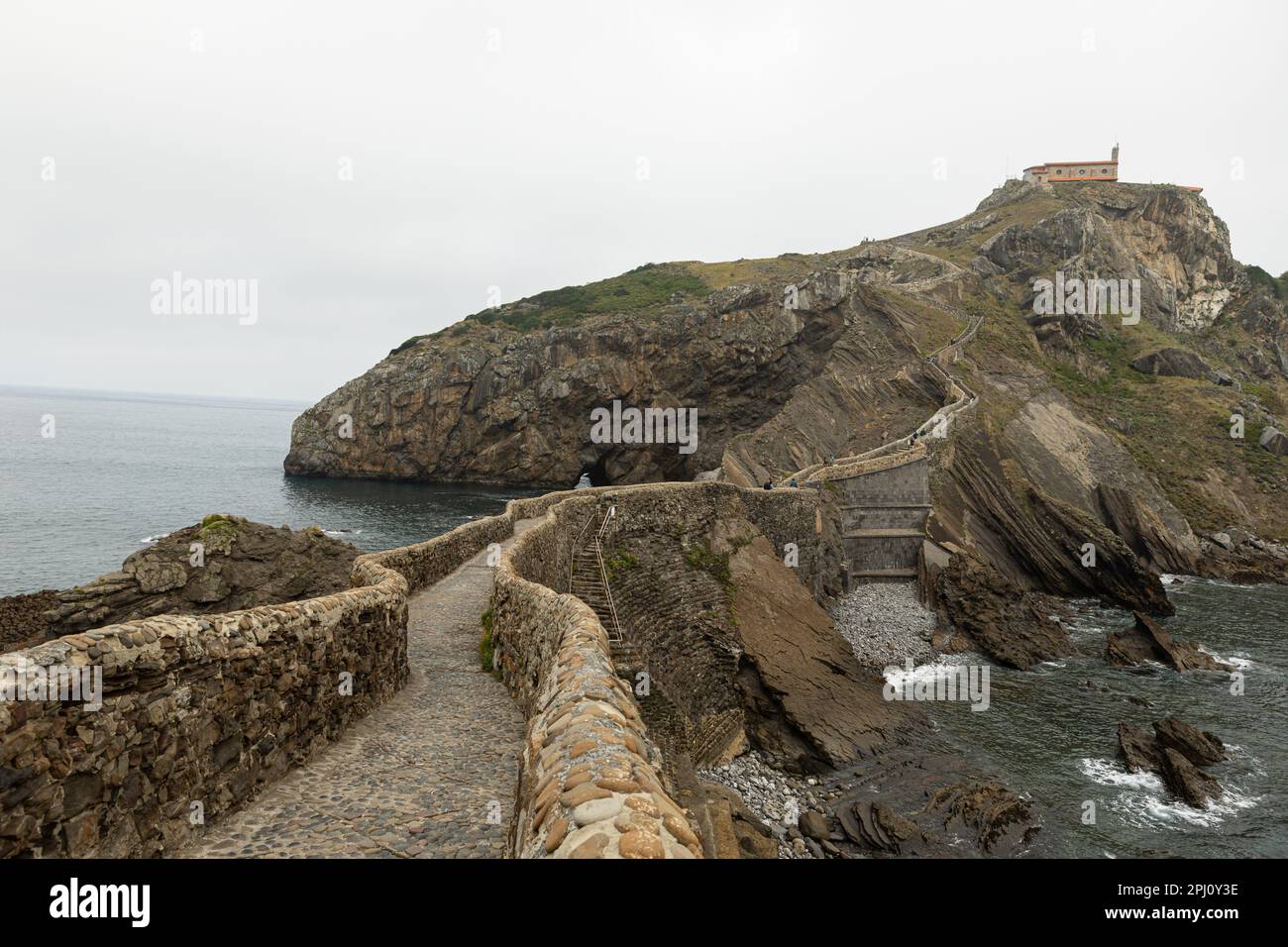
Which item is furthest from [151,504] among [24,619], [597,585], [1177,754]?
[1177,754]

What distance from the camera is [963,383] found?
55031 millimetres

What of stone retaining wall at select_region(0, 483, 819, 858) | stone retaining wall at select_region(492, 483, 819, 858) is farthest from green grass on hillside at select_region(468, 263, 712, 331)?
stone retaining wall at select_region(0, 483, 819, 858)

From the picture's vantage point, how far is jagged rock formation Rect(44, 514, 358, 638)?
27062mm

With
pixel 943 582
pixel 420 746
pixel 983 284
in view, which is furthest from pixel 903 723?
pixel 983 284

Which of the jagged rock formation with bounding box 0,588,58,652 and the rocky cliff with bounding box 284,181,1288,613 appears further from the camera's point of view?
the rocky cliff with bounding box 284,181,1288,613

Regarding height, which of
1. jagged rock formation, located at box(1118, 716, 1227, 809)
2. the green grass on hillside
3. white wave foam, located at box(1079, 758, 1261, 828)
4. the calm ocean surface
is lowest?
white wave foam, located at box(1079, 758, 1261, 828)

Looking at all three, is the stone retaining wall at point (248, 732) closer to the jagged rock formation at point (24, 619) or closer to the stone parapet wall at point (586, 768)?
the stone parapet wall at point (586, 768)

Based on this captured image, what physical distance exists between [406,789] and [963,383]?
57946 millimetres

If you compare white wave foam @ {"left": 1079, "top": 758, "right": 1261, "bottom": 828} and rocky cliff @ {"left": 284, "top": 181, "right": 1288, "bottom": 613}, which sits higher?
rocky cliff @ {"left": 284, "top": 181, "right": 1288, "bottom": 613}

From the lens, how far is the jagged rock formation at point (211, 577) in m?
27.1

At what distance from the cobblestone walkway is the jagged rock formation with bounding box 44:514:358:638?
69.7 ft

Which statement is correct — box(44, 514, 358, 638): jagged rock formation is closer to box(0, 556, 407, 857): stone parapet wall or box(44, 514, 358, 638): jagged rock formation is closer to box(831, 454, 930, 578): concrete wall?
box(0, 556, 407, 857): stone parapet wall

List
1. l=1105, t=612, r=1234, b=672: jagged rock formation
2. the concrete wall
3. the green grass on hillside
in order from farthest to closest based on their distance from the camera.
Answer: the green grass on hillside → the concrete wall → l=1105, t=612, r=1234, b=672: jagged rock formation
